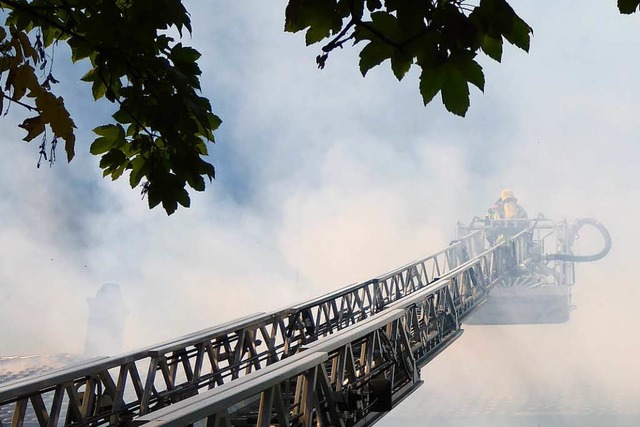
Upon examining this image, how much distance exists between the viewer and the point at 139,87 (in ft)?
9.23

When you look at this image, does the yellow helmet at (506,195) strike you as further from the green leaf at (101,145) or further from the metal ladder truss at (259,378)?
the green leaf at (101,145)

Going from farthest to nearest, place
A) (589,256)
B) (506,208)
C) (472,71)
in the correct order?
1. (506,208)
2. (589,256)
3. (472,71)

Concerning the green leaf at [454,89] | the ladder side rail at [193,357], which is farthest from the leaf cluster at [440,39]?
the ladder side rail at [193,357]

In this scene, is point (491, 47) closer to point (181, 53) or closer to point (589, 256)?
point (181, 53)

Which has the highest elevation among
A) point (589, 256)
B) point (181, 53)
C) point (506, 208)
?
point (181, 53)

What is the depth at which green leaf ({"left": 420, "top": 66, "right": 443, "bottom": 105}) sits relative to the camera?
6.07 feet

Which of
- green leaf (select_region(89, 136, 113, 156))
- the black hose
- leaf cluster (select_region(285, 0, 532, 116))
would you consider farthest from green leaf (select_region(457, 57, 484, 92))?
the black hose

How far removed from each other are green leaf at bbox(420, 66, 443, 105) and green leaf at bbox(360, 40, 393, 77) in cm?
11

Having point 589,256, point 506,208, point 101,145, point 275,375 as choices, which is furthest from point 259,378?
point 506,208

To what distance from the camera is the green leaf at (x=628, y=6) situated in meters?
1.88

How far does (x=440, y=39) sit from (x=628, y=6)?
466 mm

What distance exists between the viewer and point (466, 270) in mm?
16938

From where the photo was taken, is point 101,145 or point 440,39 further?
point 101,145

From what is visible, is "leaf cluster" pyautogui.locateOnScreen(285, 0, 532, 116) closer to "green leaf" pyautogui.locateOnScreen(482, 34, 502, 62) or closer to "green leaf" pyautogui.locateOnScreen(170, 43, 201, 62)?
"green leaf" pyautogui.locateOnScreen(482, 34, 502, 62)
